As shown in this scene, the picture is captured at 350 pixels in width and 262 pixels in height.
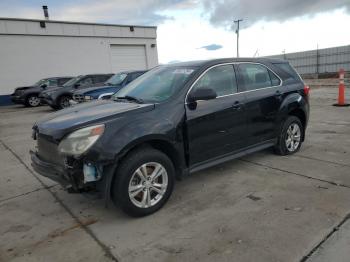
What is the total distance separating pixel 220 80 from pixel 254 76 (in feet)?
2.56

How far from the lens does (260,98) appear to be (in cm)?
477

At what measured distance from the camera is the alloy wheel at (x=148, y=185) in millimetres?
3398

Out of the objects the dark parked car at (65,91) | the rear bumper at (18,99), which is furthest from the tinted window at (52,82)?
the dark parked car at (65,91)

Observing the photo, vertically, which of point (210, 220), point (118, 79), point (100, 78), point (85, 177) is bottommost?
point (210, 220)

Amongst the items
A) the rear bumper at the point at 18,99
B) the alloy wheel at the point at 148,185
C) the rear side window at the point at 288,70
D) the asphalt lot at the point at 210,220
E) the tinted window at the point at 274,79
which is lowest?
the asphalt lot at the point at 210,220

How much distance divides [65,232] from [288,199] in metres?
2.58

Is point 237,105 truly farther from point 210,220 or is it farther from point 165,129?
point 210,220

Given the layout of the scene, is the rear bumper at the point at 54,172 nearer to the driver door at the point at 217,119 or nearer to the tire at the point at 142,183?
the tire at the point at 142,183

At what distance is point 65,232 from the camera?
3.32 m

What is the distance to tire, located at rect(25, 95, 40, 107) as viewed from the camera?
680 inches

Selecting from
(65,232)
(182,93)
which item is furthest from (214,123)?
(65,232)

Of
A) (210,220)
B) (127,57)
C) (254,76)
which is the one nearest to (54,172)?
(210,220)

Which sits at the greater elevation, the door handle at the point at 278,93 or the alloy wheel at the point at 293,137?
the door handle at the point at 278,93

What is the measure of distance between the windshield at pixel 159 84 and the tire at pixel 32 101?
566 inches
